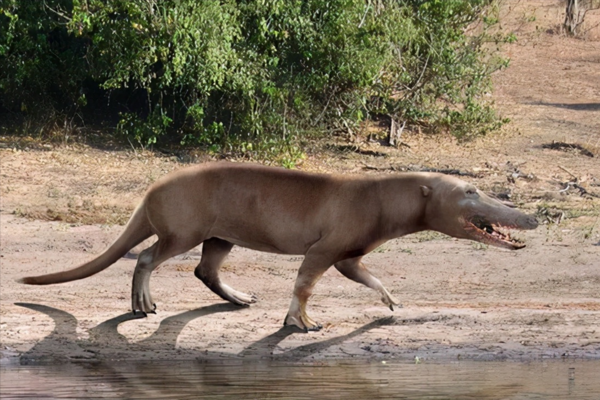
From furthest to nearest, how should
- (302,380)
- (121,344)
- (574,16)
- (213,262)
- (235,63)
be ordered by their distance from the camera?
(574,16) < (235,63) < (213,262) < (121,344) < (302,380)

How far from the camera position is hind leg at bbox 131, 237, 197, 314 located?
24.8 feet

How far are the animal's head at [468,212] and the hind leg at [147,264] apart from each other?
1.69 meters

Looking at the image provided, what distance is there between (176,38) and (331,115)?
2918 mm

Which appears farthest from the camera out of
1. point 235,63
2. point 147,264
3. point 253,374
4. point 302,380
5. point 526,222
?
point 235,63

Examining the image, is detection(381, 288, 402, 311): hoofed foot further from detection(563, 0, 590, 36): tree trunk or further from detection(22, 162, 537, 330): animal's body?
detection(563, 0, 590, 36): tree trunk

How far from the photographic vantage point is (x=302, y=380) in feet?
22.5

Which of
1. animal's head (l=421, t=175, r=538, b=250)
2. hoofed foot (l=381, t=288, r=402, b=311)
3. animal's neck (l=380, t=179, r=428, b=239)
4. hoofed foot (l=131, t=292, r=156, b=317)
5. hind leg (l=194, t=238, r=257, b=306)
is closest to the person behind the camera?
animal's head (l=421, t=175, r=538, b=250)

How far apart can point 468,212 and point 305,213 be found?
110cm

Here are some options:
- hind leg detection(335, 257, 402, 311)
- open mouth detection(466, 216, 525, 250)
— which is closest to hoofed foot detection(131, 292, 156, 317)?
hind leg detection(335, 257, 402, 311)

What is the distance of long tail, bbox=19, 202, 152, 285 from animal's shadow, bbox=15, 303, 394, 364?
309 millimetres

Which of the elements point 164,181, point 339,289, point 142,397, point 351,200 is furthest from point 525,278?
point 142,397

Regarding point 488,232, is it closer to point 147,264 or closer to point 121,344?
point 147,264

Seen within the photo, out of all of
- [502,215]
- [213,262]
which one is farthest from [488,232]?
[213,262]

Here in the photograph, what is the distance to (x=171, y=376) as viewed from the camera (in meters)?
6.96
